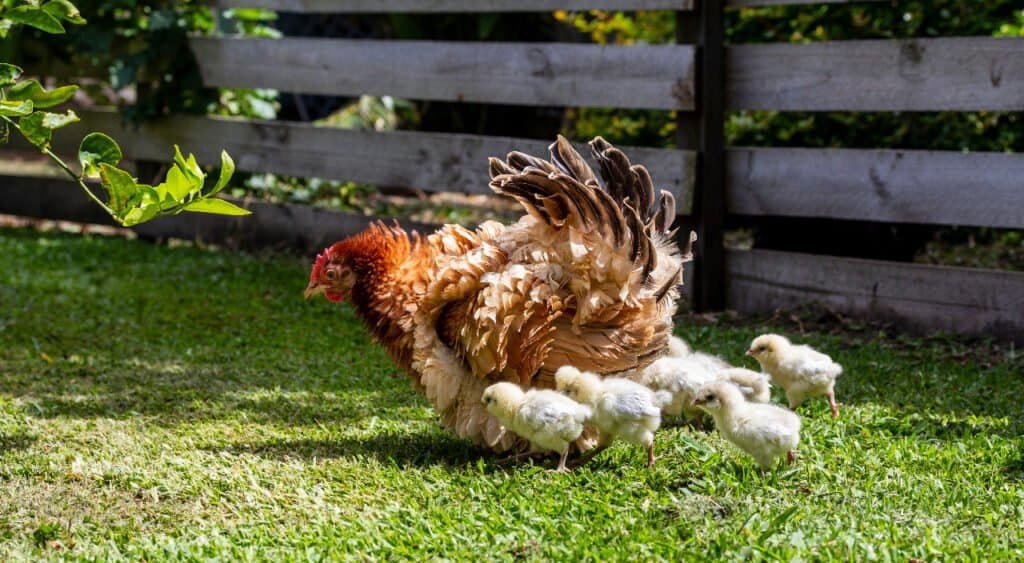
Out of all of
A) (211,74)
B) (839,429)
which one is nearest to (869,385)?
(839,429)

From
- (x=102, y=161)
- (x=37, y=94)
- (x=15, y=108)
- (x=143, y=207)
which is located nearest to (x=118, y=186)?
(x=143, y=207)

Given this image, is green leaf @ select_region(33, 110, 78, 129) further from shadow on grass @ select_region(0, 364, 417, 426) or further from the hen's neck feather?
shadow on grass @ select_region(0, 364, 417, 426)

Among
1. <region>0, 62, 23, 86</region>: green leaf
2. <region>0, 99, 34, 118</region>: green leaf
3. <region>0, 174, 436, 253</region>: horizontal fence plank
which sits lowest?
<region>0, 174, 436, 253</region>: horizontal fence plank

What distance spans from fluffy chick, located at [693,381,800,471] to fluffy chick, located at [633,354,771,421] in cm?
12

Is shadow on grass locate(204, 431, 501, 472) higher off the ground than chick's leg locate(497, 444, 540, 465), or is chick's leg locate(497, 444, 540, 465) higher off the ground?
chick's leg locate(497, 444, 540, 465)

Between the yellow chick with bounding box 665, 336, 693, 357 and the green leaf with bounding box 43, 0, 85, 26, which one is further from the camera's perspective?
the yellow chick with bounding box 665, 336, 693, 357

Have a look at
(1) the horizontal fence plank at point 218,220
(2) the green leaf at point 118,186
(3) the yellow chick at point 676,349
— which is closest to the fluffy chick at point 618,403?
(3) the yellow chick at point 676,349

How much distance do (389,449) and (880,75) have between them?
355 centimetres

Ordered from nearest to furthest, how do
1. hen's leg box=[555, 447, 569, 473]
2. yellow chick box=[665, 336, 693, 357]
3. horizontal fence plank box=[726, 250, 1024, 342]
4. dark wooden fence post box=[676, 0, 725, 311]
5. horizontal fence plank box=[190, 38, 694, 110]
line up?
hen's leg box=[555, 447, 569, 473], yellow chick box=[665, 336, 693, 357], horizontal fence plank box=[726, 250, 1024, 342], dark wooden fence post box=[676, 0, 725, 311], horizontal fence plank box=[190, 38, 694, 110]

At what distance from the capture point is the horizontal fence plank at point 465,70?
6684 mm

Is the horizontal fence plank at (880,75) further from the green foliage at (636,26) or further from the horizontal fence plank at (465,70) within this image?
the green foliage at (636,26)

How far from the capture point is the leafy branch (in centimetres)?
325

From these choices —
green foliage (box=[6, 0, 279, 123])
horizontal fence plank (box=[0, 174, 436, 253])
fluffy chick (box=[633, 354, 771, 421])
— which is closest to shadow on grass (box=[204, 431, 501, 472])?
fluffy chick (box=[633, 354, 771, 421])

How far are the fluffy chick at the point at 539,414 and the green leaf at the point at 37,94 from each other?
173 centimetres
